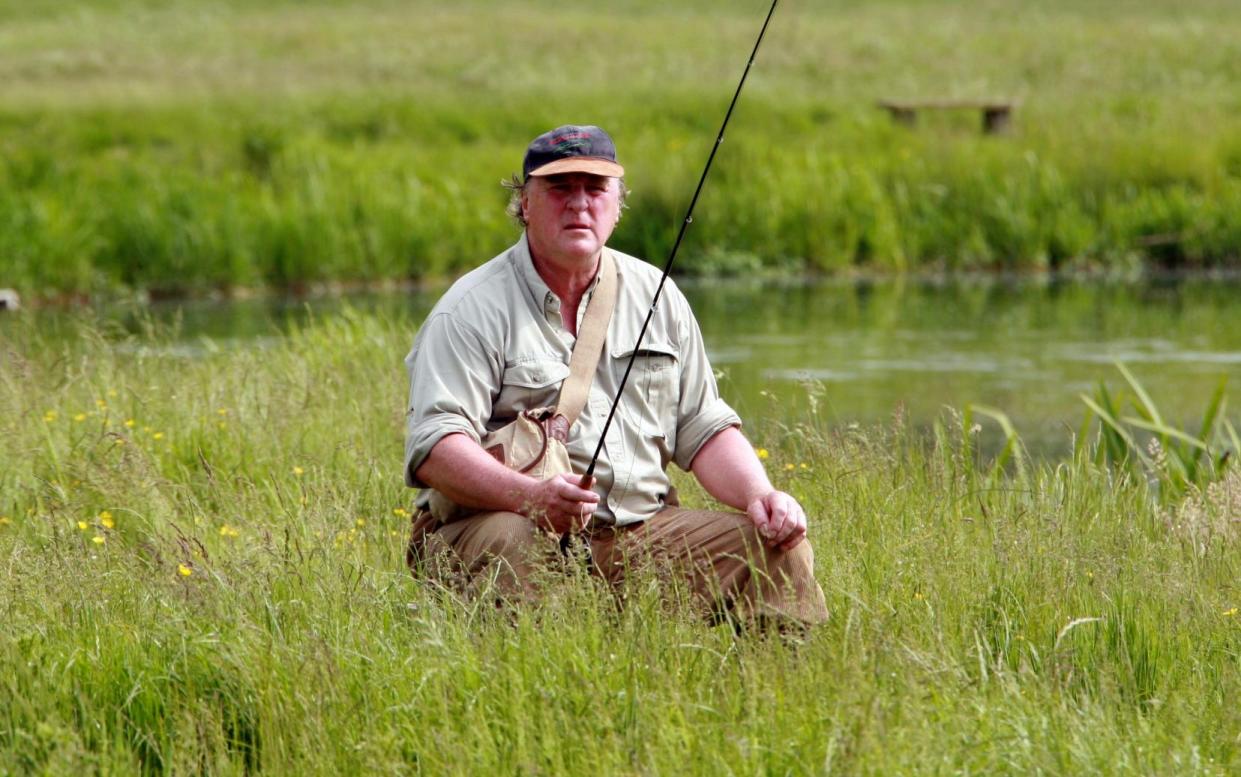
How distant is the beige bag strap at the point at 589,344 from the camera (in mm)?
3869

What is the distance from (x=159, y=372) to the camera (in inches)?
313

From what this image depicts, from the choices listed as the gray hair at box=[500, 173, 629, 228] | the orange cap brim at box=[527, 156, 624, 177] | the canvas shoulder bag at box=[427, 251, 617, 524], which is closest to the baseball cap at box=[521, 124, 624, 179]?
the orange cap brim at box=[527, 156, 624, 177]

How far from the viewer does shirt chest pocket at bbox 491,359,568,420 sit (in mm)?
3898

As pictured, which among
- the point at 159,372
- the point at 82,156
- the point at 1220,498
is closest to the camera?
the point at 1220,498

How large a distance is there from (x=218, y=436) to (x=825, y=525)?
218 centimetres

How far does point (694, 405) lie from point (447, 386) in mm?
569

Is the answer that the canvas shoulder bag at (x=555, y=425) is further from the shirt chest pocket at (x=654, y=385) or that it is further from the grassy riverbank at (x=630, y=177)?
the grassy riverbank at (x=630, y=177)

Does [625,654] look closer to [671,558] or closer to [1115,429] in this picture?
[671,558]

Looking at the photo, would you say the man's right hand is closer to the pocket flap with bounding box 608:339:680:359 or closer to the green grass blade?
the pocket flap with bounding box 608:339:680:359

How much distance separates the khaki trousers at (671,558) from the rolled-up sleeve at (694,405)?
0.56ft

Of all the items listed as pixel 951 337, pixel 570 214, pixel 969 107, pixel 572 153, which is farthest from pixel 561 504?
pixel 969 107

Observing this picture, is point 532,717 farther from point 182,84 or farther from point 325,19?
point 325,19

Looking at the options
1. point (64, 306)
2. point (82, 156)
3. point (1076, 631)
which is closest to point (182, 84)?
point (82, 156)

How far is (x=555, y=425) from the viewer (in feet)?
12.6
